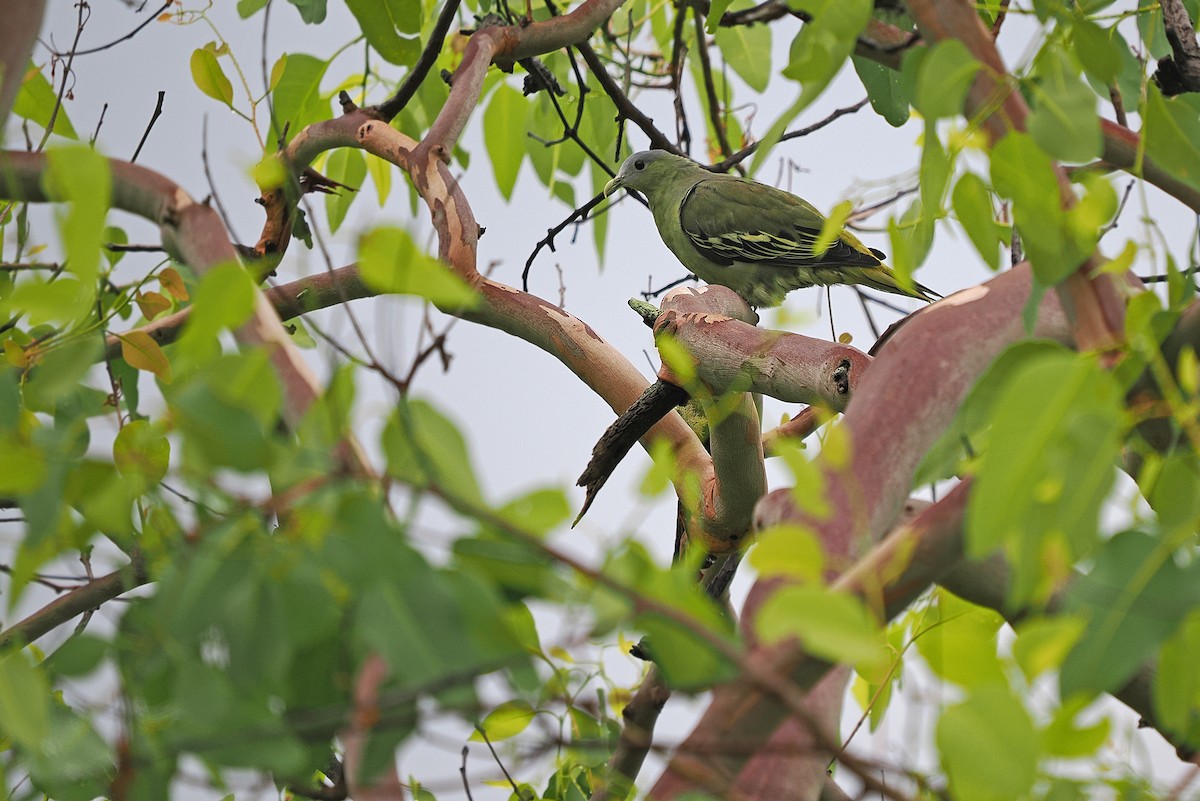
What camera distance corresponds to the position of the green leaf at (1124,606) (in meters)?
0.32

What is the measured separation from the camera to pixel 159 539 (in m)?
0.39

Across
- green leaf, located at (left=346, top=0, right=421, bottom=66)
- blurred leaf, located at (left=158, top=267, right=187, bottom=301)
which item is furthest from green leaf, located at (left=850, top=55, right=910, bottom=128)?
blurred leaf, located at (left=158, top=267, right=187, bottom=301)

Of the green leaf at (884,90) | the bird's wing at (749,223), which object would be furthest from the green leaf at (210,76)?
the bird's wing at (749,223)

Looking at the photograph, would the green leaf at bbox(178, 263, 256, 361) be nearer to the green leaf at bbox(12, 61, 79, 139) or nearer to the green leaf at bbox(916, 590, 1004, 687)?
the green leaf at bbox(916, 590, 1004, 687)

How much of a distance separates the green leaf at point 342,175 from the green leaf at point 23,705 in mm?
1104

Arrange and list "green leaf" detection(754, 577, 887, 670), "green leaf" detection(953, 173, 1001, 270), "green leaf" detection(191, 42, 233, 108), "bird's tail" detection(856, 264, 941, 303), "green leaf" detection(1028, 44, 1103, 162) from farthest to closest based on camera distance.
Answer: "bird's tail" detection(856, 264, 941, 303) → "green leaf" detection(191, 42, 233, 108) → "green leaf" detection(953, 173, 1001, 270) → "green leaf" detection(1028, 44, 1103, 162) → "green leaf" detection(754, 577, 887, 670)

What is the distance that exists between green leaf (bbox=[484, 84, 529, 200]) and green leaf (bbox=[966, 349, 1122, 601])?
1109 mm

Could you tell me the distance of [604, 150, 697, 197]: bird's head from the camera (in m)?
2.18

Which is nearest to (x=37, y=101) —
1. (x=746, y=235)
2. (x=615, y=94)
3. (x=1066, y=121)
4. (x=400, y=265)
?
(x=615, y=94)

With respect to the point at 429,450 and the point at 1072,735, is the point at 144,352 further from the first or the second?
the point at 1072,735

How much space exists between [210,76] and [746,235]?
1168mm

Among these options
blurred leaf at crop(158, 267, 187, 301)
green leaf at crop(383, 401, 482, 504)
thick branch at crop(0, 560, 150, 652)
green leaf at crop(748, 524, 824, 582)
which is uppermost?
blurred leaf at crop(158, 267, 187, 301)

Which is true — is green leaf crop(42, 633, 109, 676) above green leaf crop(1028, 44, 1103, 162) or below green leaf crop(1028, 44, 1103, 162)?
below

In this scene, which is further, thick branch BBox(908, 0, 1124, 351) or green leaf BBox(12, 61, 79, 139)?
green leaf BBox(12, 61, 79, 139)
